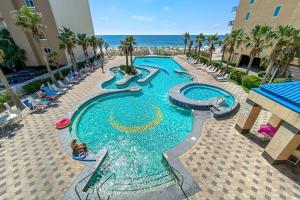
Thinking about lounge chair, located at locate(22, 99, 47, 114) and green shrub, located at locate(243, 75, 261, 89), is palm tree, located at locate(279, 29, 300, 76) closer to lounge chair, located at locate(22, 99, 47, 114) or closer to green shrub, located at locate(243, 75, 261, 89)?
green shrub, located at locate(243, 75, 261, 89)

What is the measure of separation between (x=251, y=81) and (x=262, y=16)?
15.6m

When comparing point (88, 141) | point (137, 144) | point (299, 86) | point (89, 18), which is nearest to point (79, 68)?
point (89, 18)

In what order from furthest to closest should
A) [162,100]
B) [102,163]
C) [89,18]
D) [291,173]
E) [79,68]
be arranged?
A: [89,18] < [79,68] < [162,100] < [102,163] < [291,173]

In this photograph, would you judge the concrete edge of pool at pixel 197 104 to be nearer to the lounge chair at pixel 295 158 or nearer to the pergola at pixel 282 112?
the pergola at pixel 282 112

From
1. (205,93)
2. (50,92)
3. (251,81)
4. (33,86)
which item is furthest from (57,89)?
(251,81)

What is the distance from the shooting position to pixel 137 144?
10320 mm

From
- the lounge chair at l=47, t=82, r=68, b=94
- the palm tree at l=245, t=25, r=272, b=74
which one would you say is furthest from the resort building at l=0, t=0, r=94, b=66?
the palm tree at l=245, t=25, r=272, b=74

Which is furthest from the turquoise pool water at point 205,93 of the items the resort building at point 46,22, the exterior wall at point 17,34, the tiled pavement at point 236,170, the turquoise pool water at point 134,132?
the exterior wall at point 17,34

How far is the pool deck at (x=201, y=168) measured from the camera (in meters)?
6.89

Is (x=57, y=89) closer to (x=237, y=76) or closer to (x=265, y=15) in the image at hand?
(x=237, y=76)

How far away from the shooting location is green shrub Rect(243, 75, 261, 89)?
60.7ft

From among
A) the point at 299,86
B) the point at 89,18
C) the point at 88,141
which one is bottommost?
the point at 88,141

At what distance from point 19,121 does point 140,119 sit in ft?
35.6

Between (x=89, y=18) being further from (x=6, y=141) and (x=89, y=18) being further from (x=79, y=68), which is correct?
(x=6, y=141)
